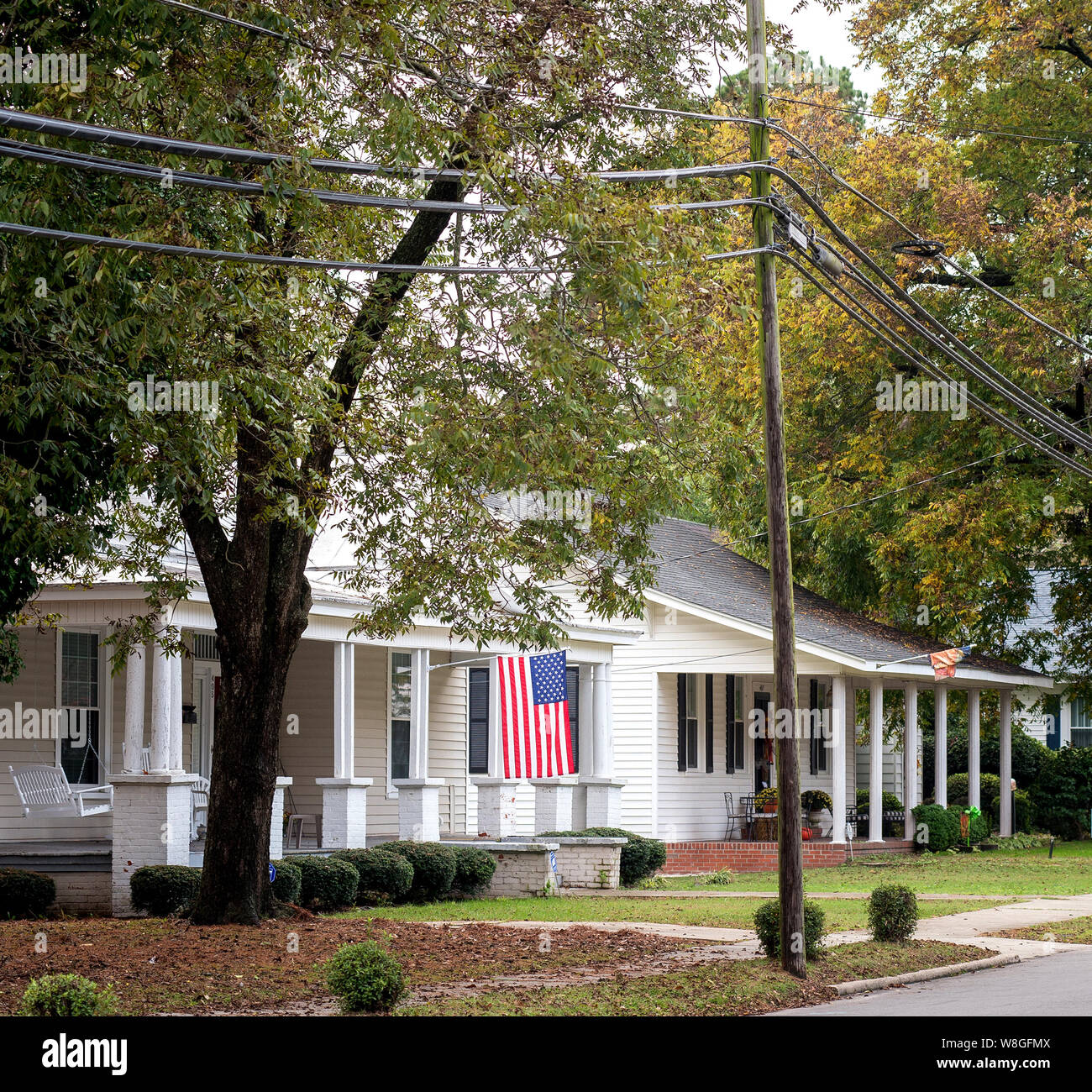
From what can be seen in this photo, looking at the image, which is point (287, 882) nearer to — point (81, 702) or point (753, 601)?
point (81, 702)

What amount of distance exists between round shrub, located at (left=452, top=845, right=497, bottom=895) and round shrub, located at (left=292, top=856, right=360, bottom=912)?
8.70 feet

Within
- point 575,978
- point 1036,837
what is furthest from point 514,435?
point 1036,837

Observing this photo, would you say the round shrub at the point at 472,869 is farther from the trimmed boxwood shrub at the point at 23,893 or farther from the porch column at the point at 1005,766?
the porch column at the point at 1005,766

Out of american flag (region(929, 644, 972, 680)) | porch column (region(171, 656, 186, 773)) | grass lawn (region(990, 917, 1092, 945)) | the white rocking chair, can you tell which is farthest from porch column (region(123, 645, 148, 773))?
american flag (region(929, 644, 972, 680))

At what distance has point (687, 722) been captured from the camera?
31.4m

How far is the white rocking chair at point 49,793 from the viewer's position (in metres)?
19.2

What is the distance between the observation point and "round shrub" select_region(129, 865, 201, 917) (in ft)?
56.4

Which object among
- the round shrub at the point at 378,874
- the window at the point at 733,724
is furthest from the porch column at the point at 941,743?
the round shrub at the point at 378,874

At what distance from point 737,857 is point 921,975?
15.0 metres

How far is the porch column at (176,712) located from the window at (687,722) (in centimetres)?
1441

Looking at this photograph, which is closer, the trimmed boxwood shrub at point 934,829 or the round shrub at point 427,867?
the round shrub at point 427,867

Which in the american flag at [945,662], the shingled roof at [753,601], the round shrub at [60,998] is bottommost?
the round shrub at [60,998]

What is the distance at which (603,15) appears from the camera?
1482 cm

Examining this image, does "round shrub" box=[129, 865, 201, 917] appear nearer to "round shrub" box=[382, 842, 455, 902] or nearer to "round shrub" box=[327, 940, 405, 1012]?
"round shrub" box=[382, 842, 455, 902]
